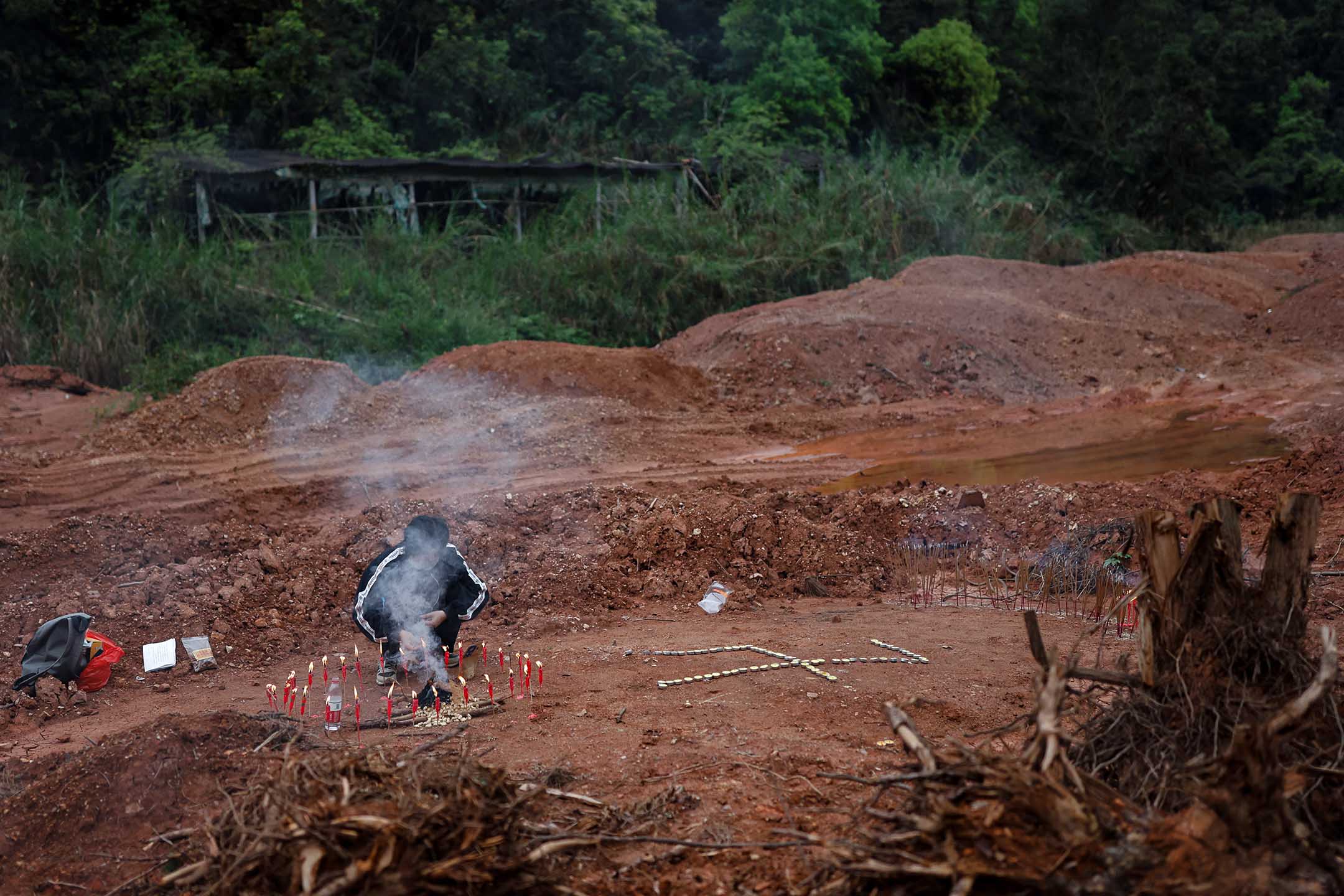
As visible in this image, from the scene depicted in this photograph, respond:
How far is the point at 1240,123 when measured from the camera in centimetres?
3278

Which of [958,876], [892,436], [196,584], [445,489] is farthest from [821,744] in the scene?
[892,436]

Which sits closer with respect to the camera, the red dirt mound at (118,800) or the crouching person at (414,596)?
the red dirt mound at (118,800)

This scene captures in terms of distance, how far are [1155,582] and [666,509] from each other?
5847 mm

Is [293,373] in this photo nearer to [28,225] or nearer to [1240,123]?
[28,225]

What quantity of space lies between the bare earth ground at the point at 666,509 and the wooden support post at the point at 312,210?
19.4 feet

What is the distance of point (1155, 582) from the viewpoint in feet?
12.3

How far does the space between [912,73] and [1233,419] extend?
1841 centimetres

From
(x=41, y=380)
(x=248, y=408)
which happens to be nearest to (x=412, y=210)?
(x=41, y=380)

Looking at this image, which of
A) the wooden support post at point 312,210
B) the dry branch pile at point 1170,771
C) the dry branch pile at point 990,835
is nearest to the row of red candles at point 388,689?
the dry branch pile at point 1170,771

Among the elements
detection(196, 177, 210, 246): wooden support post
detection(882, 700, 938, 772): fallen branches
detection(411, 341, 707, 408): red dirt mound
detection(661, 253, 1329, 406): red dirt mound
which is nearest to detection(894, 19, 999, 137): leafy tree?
detection(661, 253, 1329, 406): red dirt mound

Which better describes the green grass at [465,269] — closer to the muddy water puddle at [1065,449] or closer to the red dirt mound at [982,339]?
the red dirt mound at [982,339]

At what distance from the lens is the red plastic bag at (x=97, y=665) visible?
270 inches

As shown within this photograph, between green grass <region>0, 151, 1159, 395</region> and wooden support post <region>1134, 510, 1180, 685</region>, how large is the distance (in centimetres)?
1293

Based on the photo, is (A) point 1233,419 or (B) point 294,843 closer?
(B) point 294,843
